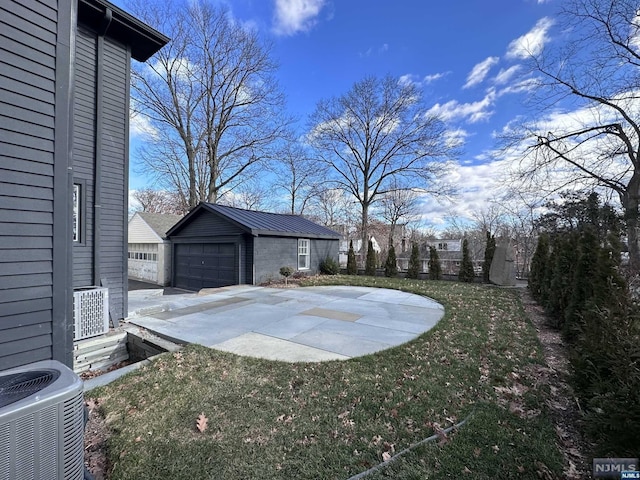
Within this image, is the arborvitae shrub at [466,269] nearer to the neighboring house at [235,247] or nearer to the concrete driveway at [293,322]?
the concrete driveway at [293,322]

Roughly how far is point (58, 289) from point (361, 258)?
57.5 ft

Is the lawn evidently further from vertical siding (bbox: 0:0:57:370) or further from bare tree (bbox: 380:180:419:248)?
bare tree (bbox: 380:180:419:248)

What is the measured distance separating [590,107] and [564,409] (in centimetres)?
1461

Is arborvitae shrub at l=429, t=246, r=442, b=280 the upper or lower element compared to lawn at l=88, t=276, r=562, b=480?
upper

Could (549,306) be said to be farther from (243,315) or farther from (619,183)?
(619,183)

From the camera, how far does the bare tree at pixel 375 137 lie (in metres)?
18.7

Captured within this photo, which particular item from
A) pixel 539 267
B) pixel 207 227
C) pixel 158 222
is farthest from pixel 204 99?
pixel 539 267

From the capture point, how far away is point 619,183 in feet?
39.2

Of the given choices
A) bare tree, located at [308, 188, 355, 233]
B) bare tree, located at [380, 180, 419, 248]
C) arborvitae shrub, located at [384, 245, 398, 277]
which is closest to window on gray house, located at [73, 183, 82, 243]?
arborvitae shrub, located at [384, 245, 398, 277]

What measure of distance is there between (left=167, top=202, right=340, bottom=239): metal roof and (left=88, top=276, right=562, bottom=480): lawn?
726 centimetres

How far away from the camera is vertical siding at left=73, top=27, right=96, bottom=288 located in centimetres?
538

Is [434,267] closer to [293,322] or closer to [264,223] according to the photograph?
[264,223]

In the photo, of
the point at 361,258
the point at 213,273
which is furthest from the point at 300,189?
the point at 213,273

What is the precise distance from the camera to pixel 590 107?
11789 millimetres
